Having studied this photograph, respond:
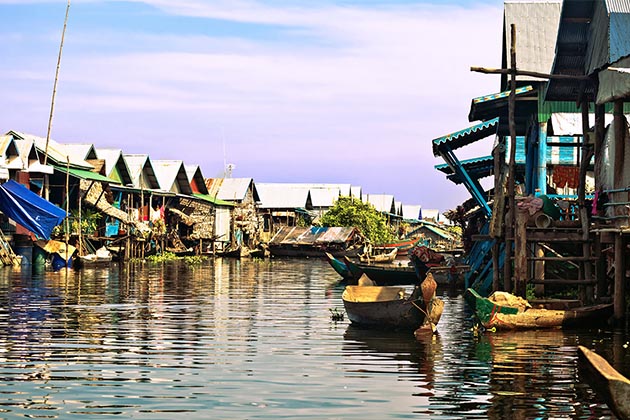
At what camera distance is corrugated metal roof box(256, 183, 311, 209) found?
243ft

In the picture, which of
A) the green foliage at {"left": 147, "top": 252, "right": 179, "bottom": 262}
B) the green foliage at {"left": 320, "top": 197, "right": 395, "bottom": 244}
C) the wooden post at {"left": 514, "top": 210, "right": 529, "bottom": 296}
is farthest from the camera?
the green foliage at {"left": 320, "top": 197, "right": 395, "bottom": 244}

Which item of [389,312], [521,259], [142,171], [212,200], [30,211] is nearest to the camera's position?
[389,312]

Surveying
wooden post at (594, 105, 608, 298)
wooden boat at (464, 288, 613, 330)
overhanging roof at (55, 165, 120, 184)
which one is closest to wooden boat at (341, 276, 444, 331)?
wooden boat at (464, 288, 613, 330)

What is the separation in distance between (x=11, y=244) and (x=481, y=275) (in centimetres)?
1969

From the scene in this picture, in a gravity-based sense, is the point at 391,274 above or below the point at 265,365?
above

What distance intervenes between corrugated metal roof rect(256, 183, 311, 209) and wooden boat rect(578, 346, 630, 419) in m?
66.1

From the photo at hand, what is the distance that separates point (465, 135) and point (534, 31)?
3708mm

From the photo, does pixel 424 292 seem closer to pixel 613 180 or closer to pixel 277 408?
pixel 613 180

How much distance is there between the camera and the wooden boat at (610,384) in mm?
6410

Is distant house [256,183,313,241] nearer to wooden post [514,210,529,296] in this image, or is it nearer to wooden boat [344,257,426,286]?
wooden boat [344,257,426,286]

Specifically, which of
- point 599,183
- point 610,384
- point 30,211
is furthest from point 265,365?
point 30,211

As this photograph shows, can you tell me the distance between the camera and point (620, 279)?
1577cm

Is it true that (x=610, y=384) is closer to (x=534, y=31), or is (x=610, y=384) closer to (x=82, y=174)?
(x=534, y=31)

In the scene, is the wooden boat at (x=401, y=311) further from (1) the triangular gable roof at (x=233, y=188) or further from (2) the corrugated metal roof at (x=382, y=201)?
(2) the corrugated metal roof at (x=382, y=201)
